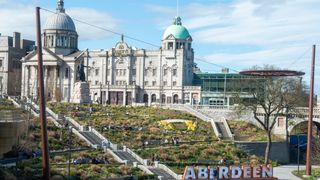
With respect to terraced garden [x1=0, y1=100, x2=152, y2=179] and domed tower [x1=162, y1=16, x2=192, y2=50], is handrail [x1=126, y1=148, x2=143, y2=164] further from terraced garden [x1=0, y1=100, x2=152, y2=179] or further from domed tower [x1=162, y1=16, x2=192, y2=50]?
domed tower [x1=162, y1=16, x2=192, y2=50]

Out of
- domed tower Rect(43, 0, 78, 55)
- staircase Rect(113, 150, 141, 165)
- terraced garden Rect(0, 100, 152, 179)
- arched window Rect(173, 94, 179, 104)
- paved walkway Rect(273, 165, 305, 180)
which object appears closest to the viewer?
terraced garden Rect(0, 100, 152, 179)

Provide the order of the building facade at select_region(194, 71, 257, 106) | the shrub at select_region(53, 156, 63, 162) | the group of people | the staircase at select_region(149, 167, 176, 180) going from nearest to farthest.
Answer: the staircase at select_region(149, 167, 176, 180) → the shrub at select_region(53, 156, 63, 162) → the group of people → the building facade at select_region(194, 71, 257, 106)

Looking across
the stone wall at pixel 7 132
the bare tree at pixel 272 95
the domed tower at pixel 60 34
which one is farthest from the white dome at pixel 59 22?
the stone wall at pixel 7 132

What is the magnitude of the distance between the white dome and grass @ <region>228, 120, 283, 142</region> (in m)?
66.5

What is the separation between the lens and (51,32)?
463 ft

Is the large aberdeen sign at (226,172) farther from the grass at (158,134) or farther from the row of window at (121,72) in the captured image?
the row of window at (121,72)

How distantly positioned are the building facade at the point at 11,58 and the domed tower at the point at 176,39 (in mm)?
36407

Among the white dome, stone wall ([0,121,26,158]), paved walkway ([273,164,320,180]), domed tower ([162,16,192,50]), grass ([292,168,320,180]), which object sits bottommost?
paved walkway ([273,164,320,180])

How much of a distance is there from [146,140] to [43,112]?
4097cm

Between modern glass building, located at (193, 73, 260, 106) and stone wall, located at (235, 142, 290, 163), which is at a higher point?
modern glass building, located at (193, 73, 260, 106)

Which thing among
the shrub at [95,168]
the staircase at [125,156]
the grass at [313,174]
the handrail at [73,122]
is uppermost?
the handrail at [73,122]

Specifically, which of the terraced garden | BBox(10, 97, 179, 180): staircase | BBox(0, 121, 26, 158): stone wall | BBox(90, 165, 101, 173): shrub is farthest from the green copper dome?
→ BBox(0, 121, 26, 158): stone wall

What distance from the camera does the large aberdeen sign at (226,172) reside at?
47.3 m

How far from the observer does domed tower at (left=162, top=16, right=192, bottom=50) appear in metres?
126
